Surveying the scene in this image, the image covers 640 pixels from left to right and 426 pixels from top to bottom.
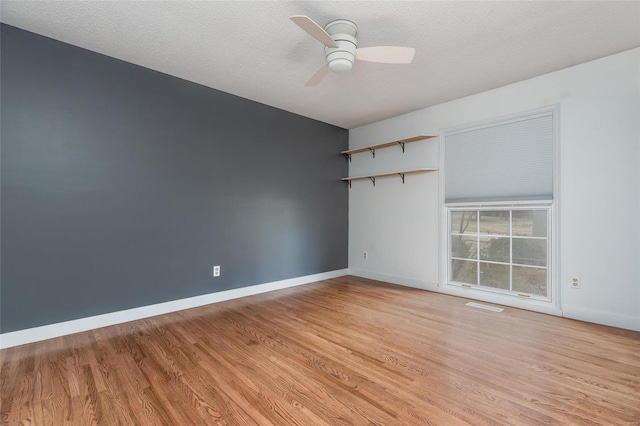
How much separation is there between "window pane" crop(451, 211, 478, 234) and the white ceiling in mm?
1542

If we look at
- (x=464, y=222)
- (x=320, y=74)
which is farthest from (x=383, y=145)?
(x=320, y=74)

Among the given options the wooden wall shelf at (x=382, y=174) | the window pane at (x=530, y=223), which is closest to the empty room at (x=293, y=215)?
the window pane at (x=530, y=223)

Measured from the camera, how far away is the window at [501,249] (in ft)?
10.8

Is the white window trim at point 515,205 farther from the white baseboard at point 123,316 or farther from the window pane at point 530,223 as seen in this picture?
the white baseboard at point 123,316

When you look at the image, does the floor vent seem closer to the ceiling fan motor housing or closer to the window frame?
the window frame

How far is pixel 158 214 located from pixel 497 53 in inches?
144

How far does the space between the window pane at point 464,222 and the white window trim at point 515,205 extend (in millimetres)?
101

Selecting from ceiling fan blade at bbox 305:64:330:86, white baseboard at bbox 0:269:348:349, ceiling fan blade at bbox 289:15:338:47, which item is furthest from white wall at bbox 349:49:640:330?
white baseboard at bbox 0:269:348:349

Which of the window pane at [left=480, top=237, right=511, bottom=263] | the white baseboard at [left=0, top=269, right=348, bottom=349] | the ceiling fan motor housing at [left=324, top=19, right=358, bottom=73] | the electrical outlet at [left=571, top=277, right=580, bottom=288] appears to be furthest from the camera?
the window pane at [left=480, top=237, right=511, bottom=263]

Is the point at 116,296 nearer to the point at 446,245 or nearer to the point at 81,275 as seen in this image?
the point at 81,275

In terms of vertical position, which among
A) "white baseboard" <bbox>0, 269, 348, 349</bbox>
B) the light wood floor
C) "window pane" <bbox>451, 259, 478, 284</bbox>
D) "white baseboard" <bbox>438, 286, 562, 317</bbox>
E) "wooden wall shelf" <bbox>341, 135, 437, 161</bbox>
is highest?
"wooden wall shelf" <bbox>341, 135, 437, 161</bbox>

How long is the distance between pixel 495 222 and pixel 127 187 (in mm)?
4092

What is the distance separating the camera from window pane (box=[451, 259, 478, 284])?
3812mm

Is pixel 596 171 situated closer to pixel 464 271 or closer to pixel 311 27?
pixel 464 271
